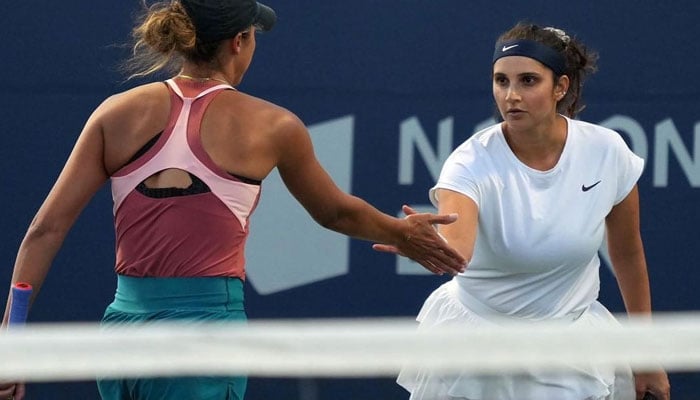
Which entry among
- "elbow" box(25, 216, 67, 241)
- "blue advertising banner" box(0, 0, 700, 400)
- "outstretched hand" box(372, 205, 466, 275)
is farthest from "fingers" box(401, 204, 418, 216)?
"blue advertising banner" box(0, 0, 700, 400)

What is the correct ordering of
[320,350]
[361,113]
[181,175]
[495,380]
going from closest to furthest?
[320,350]
[181,175]
[495,380]
[361,113]

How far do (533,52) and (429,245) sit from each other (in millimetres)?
601

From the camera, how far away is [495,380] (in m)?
3.48

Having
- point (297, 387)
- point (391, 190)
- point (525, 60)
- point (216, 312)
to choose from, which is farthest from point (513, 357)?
point (391, 190)

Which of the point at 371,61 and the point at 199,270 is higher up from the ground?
the point at 371,61

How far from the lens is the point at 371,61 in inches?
201

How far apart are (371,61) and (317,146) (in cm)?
33

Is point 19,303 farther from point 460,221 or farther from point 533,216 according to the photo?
point 533,216

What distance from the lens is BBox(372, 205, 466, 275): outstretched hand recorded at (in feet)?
11.0

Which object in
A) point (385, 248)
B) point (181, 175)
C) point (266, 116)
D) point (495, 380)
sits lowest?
point (495, 380)

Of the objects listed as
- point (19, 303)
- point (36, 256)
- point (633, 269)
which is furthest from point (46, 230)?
point (633, 269)

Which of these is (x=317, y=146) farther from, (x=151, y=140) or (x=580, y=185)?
(x=151, y=140)

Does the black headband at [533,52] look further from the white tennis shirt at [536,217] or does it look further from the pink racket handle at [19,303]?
the pink racket handle at [19,303]

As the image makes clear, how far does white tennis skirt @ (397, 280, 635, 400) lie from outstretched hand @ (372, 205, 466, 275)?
0.78ft
